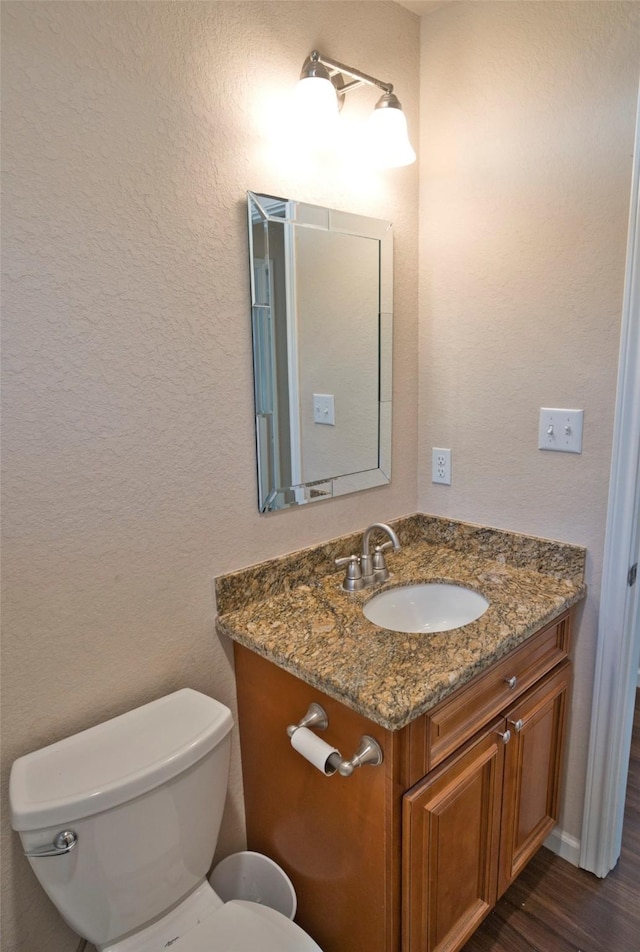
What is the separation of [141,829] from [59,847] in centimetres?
14

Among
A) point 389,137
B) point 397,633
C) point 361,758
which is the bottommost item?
point 361,758

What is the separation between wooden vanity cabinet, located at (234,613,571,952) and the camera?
43.7 inches

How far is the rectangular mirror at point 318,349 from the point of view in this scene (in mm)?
1377

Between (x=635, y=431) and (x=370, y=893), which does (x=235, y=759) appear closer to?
(x=370, y=893)

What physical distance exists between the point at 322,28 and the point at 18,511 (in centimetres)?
137

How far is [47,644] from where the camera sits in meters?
1.09

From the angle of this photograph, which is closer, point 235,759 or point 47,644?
point 47,644

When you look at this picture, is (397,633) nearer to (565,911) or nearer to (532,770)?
(532,770)

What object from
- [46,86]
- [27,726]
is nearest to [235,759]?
[27,726]

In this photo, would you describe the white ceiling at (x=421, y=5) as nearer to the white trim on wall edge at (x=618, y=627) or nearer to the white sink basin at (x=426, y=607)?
the white trim on wall edge at (x=618, y=627)

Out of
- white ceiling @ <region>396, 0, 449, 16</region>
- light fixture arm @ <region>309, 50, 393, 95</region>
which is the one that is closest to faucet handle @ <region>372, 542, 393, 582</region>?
light fixture arm @ <region>309, 50, 393, 95</region>

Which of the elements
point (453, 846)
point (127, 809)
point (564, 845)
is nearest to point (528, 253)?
point (453, 846)

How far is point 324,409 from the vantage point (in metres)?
1.58

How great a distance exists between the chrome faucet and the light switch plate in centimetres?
50
